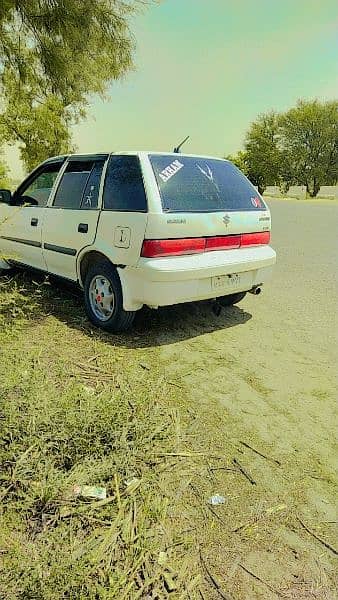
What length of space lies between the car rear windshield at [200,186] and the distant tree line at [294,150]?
58.9 m

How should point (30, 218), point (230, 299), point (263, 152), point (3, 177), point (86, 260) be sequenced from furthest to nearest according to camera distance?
1. point (263, 152)
2. point (3, 177)
3. point (30, 218)
4. point (230, 299)
5. point (86, 260)

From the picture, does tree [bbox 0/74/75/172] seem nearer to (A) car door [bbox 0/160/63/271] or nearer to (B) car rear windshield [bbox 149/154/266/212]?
(A) car door [bbox 0/160/63/271]

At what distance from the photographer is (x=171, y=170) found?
4352mm

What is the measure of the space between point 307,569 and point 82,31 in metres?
10.5

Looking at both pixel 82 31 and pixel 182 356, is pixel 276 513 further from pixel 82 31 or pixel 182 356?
pixel 82 31

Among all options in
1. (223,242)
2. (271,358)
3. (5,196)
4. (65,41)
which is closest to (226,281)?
(223,242)

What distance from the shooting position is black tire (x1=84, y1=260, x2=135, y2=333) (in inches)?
170

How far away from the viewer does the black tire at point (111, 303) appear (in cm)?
432

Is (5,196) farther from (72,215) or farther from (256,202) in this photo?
(256,202)

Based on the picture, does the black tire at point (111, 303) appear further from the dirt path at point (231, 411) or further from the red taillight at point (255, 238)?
the red taillight at point (255, 238)

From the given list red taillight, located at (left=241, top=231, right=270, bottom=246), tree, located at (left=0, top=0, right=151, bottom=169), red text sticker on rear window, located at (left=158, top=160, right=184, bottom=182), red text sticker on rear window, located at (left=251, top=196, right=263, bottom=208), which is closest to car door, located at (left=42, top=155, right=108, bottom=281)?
red text sticker on rear window, located at (left=158, top=160, right=184, bottom=182)

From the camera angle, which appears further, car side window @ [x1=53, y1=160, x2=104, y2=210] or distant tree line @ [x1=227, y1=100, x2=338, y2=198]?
distant tree line @ [x1=227, y1=100, x2=338, y2=198]

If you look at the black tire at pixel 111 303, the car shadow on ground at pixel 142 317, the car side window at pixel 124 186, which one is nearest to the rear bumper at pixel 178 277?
the black tire at pixel 111 303

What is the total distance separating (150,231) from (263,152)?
204ft
